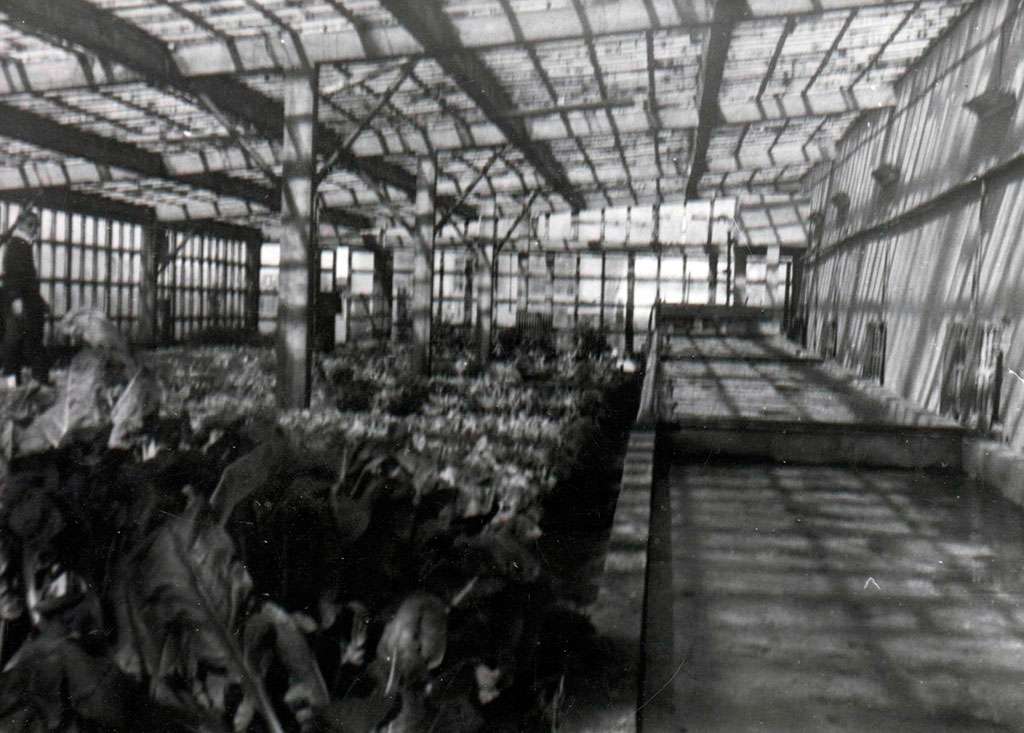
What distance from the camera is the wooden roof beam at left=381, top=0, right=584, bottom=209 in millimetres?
7254

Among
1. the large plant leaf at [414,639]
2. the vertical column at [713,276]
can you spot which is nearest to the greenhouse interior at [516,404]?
the large plant leaf at [414,639]

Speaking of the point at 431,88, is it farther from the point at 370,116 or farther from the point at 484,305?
the point at 484,305

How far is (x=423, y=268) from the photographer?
1372 cm

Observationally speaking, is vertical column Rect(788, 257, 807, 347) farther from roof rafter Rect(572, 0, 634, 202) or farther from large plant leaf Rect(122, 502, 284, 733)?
large plant leaf Rect(122, 502, 284, 733)

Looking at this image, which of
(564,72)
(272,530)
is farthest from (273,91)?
(272,530)

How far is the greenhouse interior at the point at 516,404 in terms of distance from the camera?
0.95 metres

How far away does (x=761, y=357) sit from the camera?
46.2 feet

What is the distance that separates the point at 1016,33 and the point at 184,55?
7260mm

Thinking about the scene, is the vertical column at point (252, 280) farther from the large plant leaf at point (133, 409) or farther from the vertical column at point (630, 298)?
the large plant leaf at point (133, 409)

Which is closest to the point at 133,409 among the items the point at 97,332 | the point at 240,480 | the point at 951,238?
the point at 97,332

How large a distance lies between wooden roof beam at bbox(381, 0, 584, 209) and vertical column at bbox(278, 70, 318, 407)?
1519 millimetres

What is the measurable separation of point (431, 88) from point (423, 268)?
11.2 ft

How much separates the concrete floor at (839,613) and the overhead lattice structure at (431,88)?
4.30 m

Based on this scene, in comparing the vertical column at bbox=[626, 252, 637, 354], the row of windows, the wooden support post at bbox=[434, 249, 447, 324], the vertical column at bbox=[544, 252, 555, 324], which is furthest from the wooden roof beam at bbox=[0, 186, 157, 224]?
the vertical column at bbox=[626, 252, 637, 354]
